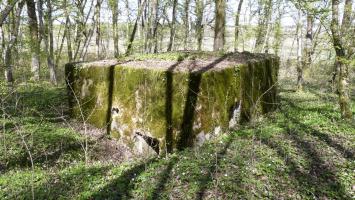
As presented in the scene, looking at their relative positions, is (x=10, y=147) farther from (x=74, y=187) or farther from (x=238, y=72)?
(x=238, y=72)

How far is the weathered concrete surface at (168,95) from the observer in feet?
23.2

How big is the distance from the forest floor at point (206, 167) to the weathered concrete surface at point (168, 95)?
0.56m

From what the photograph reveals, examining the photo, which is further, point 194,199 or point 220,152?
point 220,152

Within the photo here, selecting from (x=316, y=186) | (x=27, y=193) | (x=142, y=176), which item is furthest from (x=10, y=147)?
(x=316, y=186)

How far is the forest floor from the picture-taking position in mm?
5148

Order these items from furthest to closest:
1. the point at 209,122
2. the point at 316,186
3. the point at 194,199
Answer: the point at 209,122, the point at 316,186, the point at 194,199

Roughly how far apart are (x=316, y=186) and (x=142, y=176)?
309 cm

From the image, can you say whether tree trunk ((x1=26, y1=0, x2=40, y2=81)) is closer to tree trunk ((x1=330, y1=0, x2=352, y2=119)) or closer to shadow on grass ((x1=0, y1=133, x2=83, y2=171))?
shadow on grass ((x1=0, y1=133, x2=83, y2=171))

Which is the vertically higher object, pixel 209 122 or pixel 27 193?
pixel 209 122

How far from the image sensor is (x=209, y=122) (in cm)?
732

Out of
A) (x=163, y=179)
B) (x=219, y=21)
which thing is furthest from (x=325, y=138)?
(x=219, y=21)

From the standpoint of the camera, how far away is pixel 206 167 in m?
5.75

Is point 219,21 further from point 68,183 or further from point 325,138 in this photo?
point 68,183

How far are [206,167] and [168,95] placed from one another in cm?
214
